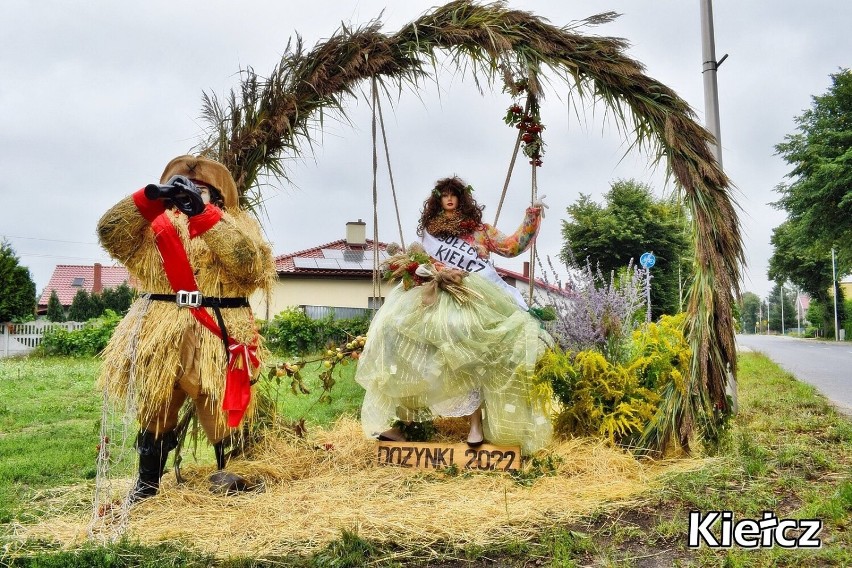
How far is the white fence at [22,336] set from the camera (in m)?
18.5

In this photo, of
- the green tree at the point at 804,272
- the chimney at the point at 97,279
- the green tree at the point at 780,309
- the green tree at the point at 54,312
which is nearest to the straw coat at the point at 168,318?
the green tree at the point at 54,312

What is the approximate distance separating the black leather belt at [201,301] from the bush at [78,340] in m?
14.8

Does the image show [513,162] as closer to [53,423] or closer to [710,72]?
[710,72]

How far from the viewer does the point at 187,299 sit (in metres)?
3.49

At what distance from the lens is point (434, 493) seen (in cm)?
363

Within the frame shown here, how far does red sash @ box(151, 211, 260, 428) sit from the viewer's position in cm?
344

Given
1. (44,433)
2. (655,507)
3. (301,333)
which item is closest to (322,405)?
(44,433)

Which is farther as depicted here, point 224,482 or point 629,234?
point 629,234

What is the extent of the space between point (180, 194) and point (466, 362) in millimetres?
1864

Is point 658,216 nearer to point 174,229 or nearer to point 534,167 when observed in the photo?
point 534,167

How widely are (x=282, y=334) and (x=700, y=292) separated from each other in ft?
41.7

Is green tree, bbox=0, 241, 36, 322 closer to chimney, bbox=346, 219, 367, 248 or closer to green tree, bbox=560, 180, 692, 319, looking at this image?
chimney, bbox=346, 219, 367, 248

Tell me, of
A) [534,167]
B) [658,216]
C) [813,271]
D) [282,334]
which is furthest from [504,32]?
[813,271]

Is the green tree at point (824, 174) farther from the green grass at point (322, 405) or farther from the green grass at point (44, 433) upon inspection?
the green grass at point (44, 433)
